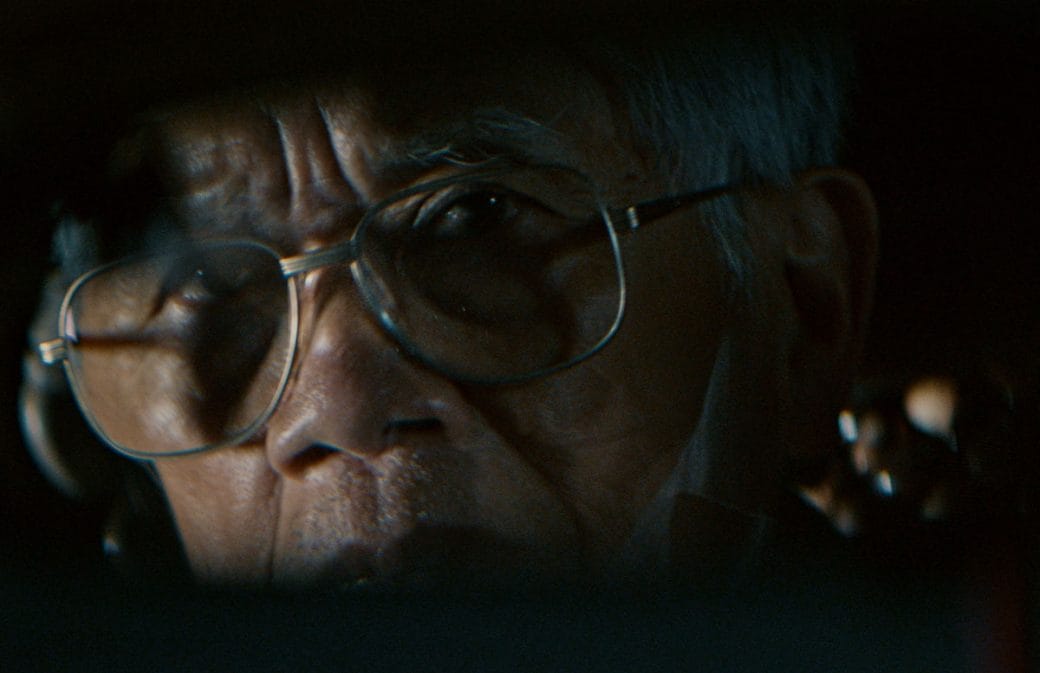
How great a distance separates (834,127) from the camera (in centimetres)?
145

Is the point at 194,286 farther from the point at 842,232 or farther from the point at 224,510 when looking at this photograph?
the point at 842,232

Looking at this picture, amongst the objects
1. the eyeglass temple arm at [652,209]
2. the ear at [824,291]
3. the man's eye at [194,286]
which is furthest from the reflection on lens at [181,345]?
the ear at [824,291]

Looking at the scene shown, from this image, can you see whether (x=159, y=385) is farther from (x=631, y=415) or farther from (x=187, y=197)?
(x=631, y=415)

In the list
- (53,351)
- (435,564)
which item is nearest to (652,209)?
(435,564)

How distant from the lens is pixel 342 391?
4.19ft

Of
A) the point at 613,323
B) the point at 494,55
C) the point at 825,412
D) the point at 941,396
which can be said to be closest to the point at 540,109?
the point at 494,55

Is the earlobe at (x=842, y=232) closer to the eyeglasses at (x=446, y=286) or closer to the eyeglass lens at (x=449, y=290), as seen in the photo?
the eyeglasses at (x=446, y=286)

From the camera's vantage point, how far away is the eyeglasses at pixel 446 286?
131cm

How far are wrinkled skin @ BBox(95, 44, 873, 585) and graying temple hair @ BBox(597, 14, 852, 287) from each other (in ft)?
0.12

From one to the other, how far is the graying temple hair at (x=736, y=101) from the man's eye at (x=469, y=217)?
0.62 ft

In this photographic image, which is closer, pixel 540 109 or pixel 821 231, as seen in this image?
pixel 540 109

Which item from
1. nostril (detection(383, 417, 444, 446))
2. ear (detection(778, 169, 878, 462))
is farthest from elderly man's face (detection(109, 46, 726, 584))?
ear (detection(778, 169, 878, 462))

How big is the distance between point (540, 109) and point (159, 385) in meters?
0.58

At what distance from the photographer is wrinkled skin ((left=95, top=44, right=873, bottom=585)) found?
1239 millimetres
